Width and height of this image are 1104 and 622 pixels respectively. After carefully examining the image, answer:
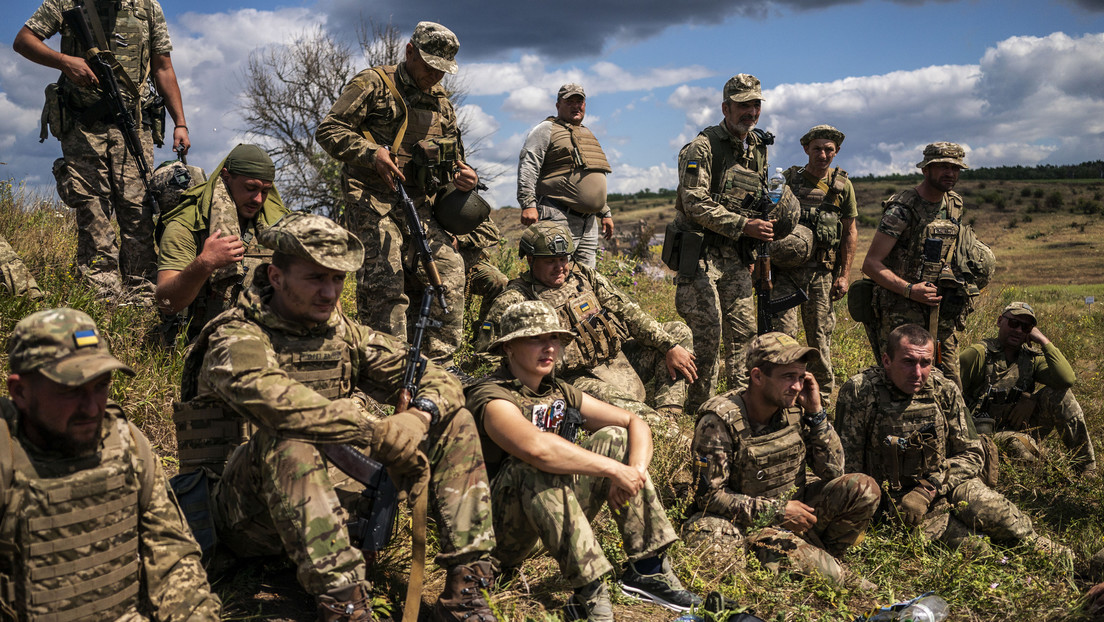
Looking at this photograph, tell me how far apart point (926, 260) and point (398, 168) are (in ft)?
14.2

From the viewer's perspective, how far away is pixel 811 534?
5031 millimetres

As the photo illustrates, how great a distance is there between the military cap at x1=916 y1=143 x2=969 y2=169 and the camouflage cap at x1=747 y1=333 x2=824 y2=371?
8.91 feet

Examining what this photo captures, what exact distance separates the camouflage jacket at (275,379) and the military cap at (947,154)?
15.6ft

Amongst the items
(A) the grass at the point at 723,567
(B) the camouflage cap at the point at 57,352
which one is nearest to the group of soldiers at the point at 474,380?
(B) the camouflage cap at the point at 57,352

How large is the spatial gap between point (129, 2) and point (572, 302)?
12.9 feet

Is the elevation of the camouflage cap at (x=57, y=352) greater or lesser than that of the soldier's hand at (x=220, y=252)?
lesser

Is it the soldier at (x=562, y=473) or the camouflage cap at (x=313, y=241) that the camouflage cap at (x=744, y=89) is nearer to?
the soldier at (x=562, y=473)

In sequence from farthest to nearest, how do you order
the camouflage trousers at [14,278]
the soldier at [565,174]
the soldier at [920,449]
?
the soldier at [565,174], the camouflage trousers at [14,278], the soldier at [920,449]

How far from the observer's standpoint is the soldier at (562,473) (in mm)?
3844

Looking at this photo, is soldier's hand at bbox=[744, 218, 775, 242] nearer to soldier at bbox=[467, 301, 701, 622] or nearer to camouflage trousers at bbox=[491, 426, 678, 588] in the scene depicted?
soldier at bbox=[467, 301, 701, 622]

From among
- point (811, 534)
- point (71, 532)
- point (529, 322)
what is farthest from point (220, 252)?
point (811, 534)

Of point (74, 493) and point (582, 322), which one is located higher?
point (582, 322)

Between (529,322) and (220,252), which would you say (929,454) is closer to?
(529,322)

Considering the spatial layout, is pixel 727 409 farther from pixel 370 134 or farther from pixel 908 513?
pixel 370 134
